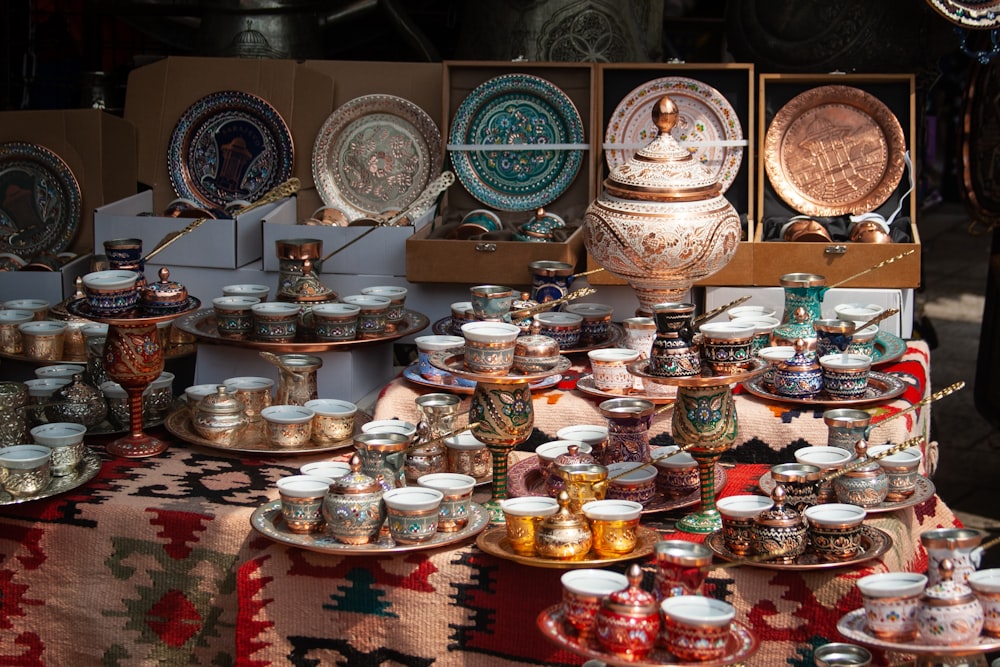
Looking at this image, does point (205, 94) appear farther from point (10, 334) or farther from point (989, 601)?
point (989, 601)

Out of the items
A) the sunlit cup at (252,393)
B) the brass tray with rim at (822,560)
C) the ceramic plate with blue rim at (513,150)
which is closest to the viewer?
the brass tray with rim at (822,560)

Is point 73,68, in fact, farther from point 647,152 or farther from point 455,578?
point 455,578

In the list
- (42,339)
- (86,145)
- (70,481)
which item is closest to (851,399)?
(70,481)

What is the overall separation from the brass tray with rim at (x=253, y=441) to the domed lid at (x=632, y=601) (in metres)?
1.21

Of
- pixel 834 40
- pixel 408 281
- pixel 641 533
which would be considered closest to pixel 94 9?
pixel 408 281

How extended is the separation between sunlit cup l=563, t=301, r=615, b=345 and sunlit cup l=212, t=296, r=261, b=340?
32.6 inches

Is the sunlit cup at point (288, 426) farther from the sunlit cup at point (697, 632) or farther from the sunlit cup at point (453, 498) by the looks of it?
the sunlit cup at point (697, 632)

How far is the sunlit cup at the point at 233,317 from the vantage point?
3.47 metres

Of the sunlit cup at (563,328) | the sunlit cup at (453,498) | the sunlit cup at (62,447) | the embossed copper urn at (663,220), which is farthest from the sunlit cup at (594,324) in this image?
the sunlit cup at (62,447)

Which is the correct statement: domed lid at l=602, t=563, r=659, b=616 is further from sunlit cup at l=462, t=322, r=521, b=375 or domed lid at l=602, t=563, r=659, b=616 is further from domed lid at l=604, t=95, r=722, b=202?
domed lid at l=604, t=95, r=722, b=202

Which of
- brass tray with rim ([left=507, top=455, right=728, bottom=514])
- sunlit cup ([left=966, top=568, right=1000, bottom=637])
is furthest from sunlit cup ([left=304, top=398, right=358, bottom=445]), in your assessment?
sunlit cup ([left=966, top=568, right=1000, bottom=637])

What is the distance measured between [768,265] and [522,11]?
4.80 ft

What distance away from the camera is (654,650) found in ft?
6.71

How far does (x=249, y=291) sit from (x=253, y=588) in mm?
1200
